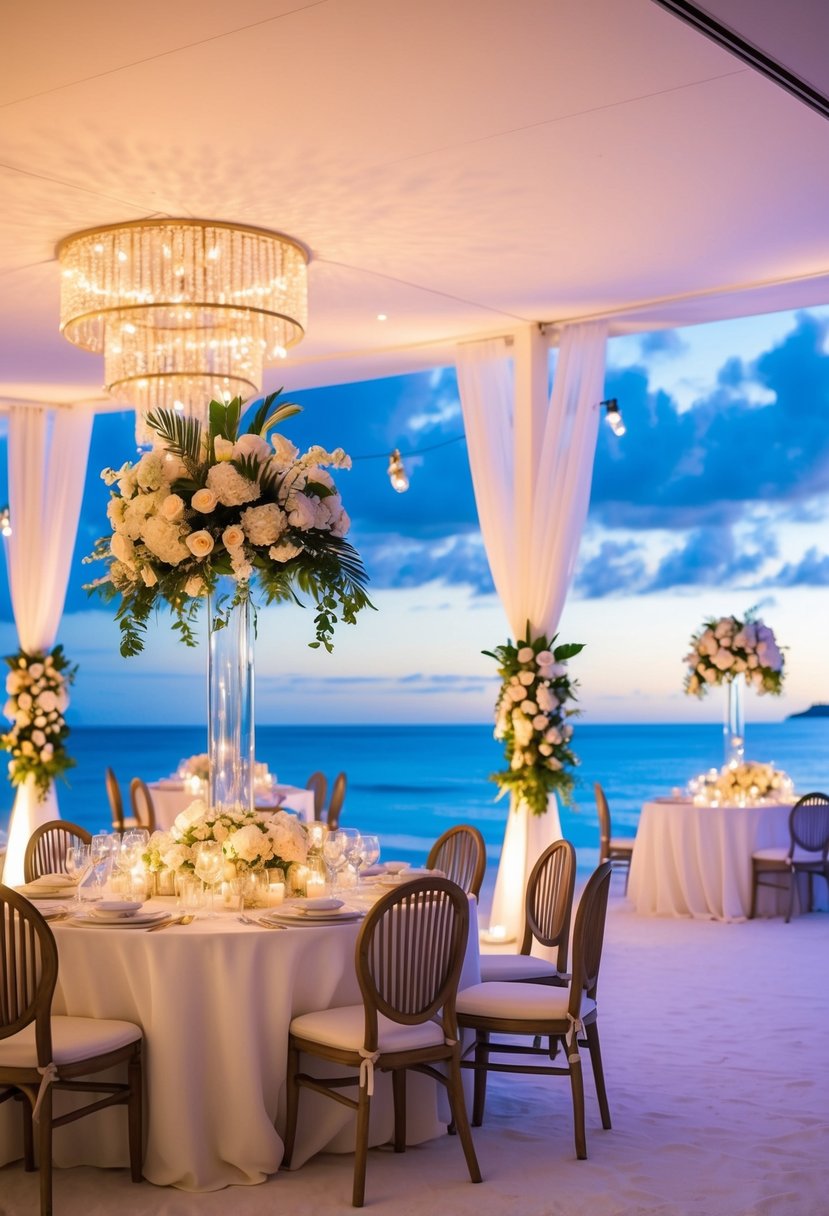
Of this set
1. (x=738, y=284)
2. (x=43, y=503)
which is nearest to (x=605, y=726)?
(x=43, y=503)

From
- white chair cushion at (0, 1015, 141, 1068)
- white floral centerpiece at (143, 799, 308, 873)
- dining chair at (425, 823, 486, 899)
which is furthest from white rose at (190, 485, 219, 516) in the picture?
dining chair at (425, 823, 486, 899)

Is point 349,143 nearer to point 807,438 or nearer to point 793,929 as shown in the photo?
point 793,929

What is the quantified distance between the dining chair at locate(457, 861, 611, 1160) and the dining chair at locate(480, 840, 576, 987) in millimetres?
417

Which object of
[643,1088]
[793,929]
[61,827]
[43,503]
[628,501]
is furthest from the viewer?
[628,501]

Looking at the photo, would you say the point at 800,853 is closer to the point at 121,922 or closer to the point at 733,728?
the point at 733,728

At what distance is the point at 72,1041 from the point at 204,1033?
1.49 ft

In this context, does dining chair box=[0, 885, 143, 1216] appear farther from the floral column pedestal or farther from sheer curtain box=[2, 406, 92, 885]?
sheer curtain box=[2, 406, 92, 885]

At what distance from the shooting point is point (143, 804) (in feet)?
37.0

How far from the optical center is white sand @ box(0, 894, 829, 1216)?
14.6ft

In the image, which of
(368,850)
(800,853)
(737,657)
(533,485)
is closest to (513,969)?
(368,850)

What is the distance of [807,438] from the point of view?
77.7 feet

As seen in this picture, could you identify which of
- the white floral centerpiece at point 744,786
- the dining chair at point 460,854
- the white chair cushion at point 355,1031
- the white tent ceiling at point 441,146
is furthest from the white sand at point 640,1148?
the white tent ceiling at point 441,146

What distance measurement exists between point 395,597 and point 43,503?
40.3ft

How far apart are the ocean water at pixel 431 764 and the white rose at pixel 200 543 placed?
52.5ft
